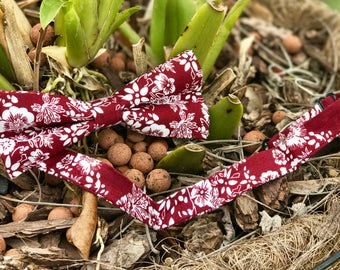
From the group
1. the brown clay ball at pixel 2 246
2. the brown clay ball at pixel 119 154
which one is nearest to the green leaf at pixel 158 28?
the brown clay ball at pixel 119 154

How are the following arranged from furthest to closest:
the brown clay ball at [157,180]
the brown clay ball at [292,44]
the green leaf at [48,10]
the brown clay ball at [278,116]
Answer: the brown clay ball at [292,44] → the brown clay ball at [278,116] → the brown clay ball at [157,180] → the green leaf at [48,10]

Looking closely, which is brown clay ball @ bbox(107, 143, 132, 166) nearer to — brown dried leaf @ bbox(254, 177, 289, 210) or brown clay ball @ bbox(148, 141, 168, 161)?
brown clay ball @ bbox(148, 141, 168, 161)

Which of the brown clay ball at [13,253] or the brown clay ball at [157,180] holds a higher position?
the brown clay ball at [157,180]

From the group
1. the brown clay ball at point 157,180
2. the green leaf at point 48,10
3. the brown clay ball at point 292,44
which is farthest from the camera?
the brown clay ball at point 292,44

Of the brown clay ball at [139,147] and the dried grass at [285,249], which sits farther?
the brown clay ball at [139,147]

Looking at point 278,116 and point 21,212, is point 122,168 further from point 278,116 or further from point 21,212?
point 278,116

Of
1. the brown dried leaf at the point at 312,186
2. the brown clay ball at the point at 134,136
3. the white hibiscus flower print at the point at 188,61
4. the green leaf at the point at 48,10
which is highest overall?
the green leaf at the point at 48,10

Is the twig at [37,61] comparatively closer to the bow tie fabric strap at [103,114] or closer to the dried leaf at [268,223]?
the bow tie fabric strap at [103,114]

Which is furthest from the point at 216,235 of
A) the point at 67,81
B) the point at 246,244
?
the point at 67,81

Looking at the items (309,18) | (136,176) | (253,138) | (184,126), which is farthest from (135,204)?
(309,18)
